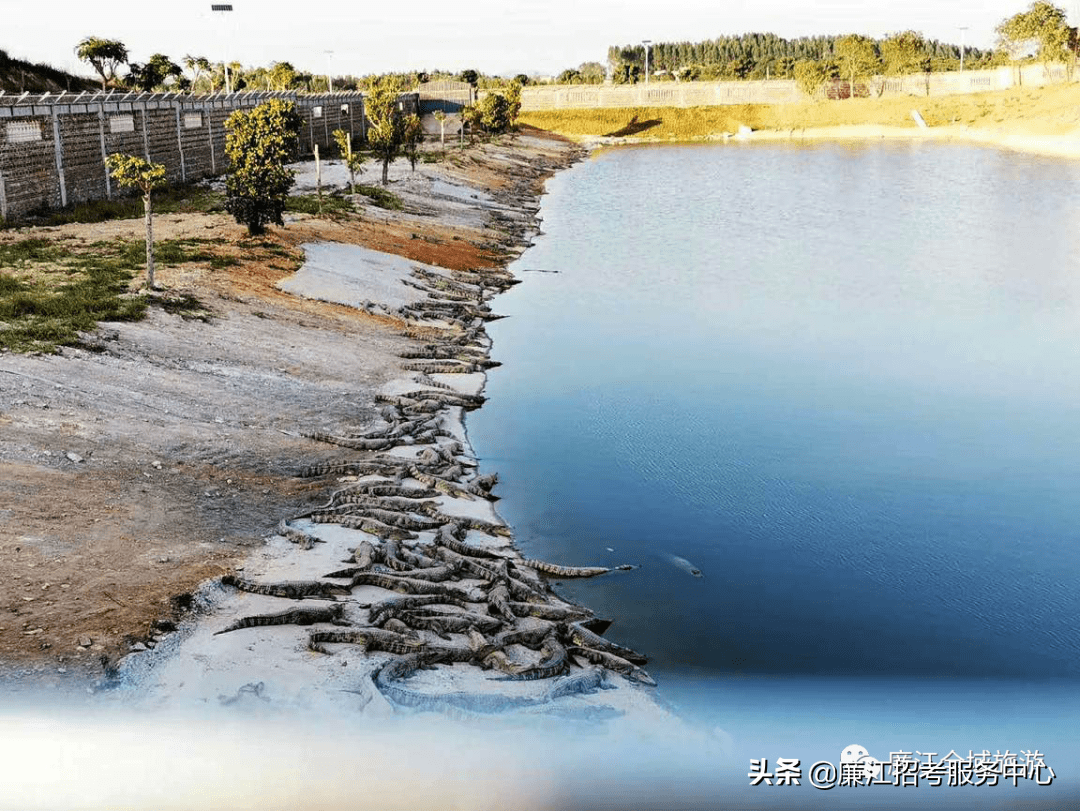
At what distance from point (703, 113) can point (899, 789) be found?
13829 centimetres

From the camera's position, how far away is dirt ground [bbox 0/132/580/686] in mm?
13383

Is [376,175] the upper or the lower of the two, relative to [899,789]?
upper

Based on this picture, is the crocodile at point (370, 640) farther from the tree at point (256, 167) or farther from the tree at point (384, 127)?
the tree at point (384, 127)

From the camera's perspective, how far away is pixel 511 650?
1386 cm

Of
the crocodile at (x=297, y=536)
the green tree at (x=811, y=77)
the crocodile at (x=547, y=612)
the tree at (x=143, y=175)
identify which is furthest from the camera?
the green tree at (x=811, y=77)

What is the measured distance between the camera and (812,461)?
906 inches

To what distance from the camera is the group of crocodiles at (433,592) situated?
13.3m

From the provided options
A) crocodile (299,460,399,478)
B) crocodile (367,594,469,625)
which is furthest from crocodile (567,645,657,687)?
crocodile (299,460,399,478)

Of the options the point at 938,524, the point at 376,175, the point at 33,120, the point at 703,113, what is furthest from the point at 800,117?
the point at 938,524

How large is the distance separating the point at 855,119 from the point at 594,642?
13042 cm

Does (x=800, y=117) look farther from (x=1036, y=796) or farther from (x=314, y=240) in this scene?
(x=1036, y=796)

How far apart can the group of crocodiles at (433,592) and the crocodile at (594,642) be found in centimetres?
2

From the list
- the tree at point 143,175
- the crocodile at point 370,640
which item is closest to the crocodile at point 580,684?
the crocodile at point 370,640

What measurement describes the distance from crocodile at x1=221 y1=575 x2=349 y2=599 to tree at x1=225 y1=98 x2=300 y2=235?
75.2ft
